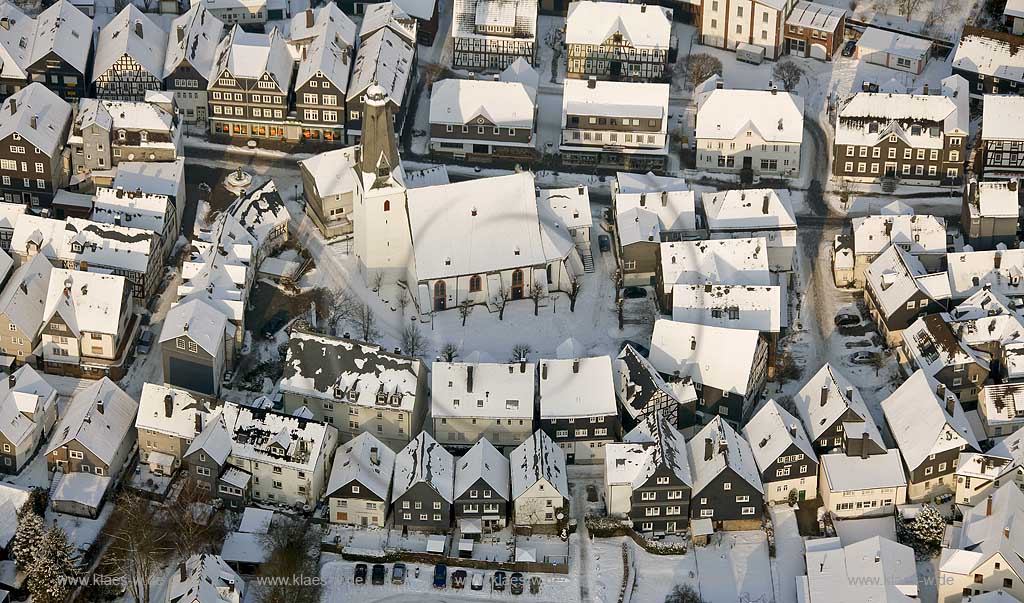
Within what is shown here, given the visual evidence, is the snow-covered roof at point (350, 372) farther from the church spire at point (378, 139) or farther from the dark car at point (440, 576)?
the church spire at point (378, 139)

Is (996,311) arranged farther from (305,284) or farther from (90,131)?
(90,131)

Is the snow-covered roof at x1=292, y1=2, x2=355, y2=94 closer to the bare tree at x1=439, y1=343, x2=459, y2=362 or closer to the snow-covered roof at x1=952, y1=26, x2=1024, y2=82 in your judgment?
the bare tree at x1=439, y1=343, x2=459, y2=362

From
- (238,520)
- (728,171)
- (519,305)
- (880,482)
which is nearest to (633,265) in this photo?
(519,305)

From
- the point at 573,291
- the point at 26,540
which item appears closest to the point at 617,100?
the point at 573,291

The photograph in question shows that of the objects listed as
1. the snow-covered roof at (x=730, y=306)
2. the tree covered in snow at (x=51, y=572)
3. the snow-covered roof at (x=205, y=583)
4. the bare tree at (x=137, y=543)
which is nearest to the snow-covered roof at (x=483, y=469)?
the snow-covered roof at (x=205, y=583)

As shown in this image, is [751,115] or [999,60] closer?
[751,115]

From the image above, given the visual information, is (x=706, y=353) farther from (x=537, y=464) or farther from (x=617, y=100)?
(x=617, y=100)
